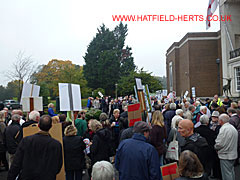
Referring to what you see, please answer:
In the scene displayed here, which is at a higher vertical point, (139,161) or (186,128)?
(186,128)

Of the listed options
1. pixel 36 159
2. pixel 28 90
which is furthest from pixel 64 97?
pixel 36 159

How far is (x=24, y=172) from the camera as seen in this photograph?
3150 millimetres

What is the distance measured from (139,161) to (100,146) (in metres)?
2.12

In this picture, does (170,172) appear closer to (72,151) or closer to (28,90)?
(72,151)

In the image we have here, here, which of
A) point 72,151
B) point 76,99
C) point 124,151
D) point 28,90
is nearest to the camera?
point 124,151

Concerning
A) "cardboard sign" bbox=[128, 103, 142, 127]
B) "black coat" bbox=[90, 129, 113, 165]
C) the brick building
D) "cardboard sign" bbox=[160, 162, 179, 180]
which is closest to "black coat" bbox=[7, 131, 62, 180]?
"cardboard sign" bbox=[160, 162, 179, 180]

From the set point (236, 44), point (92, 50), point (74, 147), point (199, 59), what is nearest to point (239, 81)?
point (236, 44)

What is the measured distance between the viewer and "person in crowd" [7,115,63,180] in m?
3.15

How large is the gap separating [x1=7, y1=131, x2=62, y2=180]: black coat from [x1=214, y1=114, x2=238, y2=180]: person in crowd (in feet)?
11.4

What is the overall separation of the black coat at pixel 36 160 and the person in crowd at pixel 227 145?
3487 millimetres

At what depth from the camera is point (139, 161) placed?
10.4 feet

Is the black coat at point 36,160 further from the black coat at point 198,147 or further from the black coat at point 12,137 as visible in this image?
the black coat at point 12,137

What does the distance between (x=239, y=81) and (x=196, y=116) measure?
51.6ft

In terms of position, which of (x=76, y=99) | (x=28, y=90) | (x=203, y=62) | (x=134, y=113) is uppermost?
(x=203, y=62)
